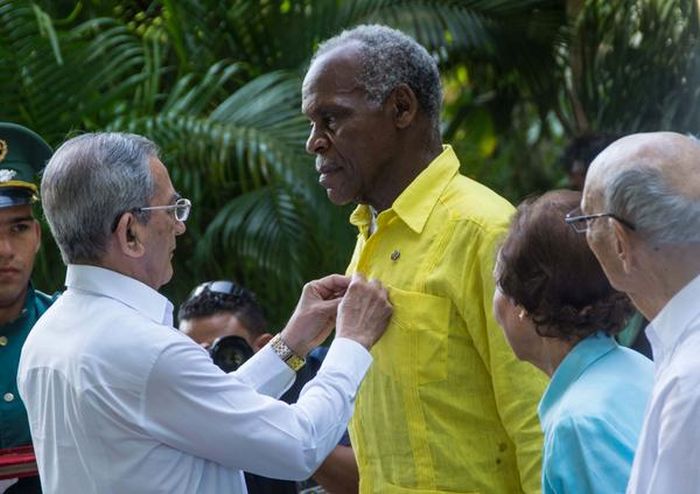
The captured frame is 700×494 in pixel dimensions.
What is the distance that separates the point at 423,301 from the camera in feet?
10.0

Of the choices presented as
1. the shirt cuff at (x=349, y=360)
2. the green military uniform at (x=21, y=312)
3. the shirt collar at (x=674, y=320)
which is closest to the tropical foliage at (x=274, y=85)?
the green military uniform at (x=21, y=312)

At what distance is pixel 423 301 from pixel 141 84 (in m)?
3.16

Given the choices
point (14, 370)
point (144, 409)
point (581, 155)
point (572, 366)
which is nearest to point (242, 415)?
point (144, 409)

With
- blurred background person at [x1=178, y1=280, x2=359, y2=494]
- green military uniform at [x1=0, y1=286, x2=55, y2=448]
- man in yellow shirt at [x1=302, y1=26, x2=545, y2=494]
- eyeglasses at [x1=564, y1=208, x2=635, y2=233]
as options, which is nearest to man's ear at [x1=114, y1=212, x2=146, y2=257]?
man in yellow shirt at [x1=302, y1=26, x2=545, y2=494]

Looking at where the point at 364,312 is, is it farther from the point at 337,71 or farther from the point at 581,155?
the point at 581,155

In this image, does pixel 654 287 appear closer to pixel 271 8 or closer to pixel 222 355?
pixel 222 355

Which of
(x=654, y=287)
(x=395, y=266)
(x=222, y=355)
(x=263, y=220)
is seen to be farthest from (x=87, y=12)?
(x=654, y=287)

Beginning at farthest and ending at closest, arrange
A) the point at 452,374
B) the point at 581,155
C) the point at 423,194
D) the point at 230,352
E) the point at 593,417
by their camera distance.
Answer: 1. the point at 581,155
2. the point at 230,352
3. the point at 423,194
4. the point at 452,374
5. the point at 593,417

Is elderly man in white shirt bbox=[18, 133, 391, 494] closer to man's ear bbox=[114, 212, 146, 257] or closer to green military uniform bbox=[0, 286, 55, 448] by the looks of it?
man's ear bbox=[114, 212, 146, 257]

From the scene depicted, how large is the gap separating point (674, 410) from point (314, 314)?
3.94 ft

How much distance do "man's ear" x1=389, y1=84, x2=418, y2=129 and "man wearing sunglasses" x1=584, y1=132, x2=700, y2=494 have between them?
870 millimetres

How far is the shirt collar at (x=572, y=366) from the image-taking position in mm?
2629

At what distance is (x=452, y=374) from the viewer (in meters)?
3.04

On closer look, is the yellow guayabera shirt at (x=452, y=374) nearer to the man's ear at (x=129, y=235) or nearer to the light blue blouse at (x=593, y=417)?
the light blue blouse at (x=593, y=417)
